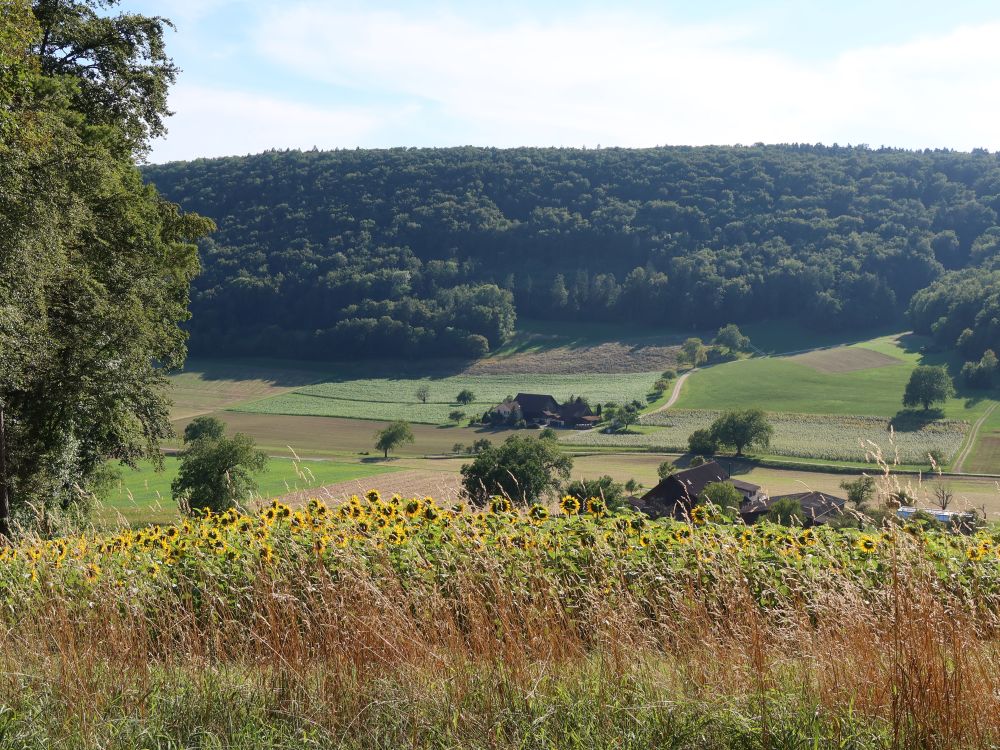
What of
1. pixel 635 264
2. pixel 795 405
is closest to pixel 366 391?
pixel 795 405

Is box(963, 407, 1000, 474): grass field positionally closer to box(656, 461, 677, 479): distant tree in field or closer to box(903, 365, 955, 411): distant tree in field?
box(903, 365, 955, 411): distant tree in field

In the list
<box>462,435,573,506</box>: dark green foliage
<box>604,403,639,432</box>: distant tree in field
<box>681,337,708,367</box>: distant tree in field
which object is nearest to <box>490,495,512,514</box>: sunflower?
<box>462,435,573,506</box>: dark green foliage

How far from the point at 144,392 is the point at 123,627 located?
43.9 ft

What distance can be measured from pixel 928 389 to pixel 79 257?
217 feet

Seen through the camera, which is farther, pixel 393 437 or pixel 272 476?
pixel 393 437

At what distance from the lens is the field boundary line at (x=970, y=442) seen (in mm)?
45019

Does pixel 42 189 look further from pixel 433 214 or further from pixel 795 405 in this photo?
pixel 433 214

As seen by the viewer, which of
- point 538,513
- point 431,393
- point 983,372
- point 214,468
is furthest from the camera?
point 431,393

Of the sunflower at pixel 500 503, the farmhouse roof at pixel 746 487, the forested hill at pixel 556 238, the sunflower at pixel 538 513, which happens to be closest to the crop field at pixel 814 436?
Result: the farmhouse roof at pixel 746 487

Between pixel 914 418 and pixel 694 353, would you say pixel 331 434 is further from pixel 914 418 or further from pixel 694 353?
pixel 694 353

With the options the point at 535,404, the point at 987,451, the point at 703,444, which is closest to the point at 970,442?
the point at 987,451

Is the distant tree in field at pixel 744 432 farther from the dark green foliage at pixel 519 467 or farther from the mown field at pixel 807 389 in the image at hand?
the dark green foliage at pixel 519 467

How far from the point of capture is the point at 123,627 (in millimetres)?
4754

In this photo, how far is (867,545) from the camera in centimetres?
586
